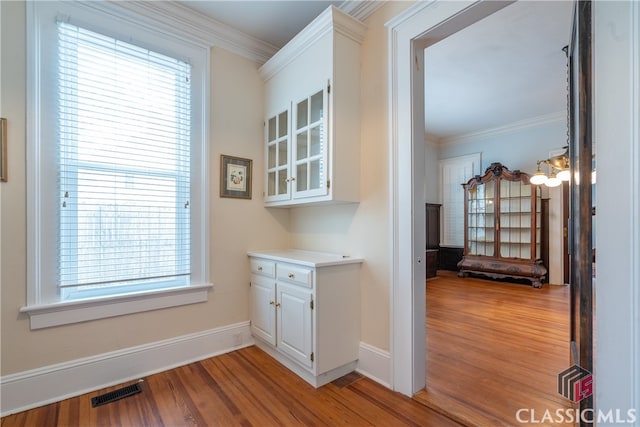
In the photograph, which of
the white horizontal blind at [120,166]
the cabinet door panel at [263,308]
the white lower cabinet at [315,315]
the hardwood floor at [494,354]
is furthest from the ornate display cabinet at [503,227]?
the white horizontal blind at [120,166]

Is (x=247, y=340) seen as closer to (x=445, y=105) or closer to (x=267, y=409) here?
(x=267, y=409)

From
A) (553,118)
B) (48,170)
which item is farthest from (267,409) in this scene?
(553,118)

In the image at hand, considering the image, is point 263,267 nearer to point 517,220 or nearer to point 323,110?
point 323,110

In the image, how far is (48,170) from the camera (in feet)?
6.22

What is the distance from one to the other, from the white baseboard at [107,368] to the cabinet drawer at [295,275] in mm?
792

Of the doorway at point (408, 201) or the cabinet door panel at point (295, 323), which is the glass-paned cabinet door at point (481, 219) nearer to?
the doorway at point (408, 201)

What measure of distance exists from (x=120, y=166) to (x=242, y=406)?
183 centimetres

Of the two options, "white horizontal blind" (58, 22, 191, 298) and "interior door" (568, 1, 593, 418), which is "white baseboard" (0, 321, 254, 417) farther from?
"interior door" (568, 1, 593, 418)

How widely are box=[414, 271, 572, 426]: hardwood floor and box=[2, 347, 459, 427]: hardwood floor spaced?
263 millimetres

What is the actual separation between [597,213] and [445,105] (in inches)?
151

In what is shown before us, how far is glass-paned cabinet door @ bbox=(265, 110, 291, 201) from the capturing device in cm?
256

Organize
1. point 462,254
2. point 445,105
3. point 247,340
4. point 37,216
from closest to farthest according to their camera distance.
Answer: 1. point 37,216
2. point 247,340
3. point 445,105
4. point 462,254

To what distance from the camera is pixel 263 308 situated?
2516 millimetres

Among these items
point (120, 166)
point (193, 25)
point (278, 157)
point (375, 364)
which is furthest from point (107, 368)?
point (193, 25)
